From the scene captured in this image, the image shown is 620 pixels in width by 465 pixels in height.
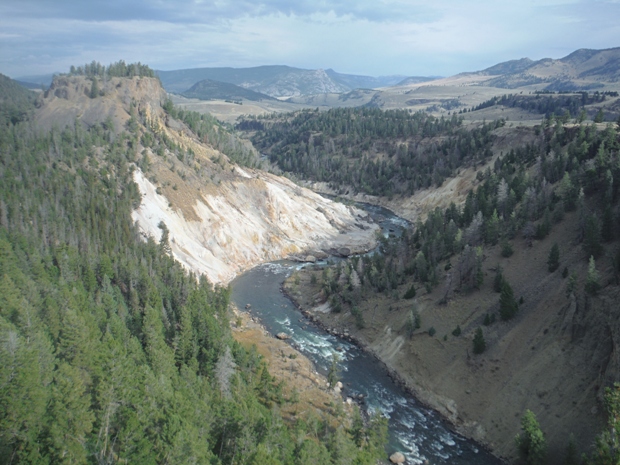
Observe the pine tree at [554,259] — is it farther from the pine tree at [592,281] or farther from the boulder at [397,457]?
the boulder at [397,457]

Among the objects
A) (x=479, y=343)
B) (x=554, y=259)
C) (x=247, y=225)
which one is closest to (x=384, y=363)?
(x=479, y=343)

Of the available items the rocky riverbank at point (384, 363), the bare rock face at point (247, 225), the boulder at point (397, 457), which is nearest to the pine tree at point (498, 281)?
the rocky riverbank at point (384, 363)

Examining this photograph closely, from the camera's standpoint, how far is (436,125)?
15112cm

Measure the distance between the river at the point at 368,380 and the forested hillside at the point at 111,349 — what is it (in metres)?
4.18

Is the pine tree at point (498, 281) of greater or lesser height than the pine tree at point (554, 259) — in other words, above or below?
below

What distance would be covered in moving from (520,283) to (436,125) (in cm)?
11207

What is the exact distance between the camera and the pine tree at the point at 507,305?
148ft

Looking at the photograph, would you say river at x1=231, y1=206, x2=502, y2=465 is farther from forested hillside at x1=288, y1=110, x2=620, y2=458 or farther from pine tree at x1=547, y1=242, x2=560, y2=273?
pine tree at x1=547, y1=242, x2=560, y2=273

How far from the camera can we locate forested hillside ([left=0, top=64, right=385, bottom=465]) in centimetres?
2362

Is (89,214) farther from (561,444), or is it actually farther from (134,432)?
Result: (561,444)

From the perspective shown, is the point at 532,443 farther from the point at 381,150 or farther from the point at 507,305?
the point at 381,150

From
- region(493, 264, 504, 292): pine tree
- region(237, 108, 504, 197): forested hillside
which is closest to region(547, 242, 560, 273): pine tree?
region(493, 264, 504, 292): pine tree

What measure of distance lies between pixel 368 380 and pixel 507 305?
1605cm

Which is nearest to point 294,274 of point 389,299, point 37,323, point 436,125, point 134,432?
point 389,299
